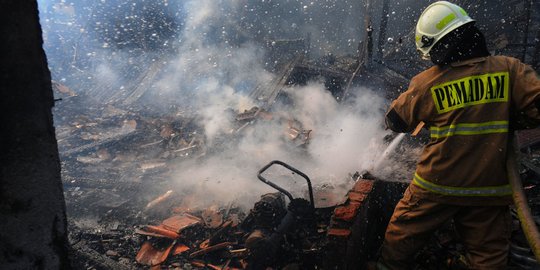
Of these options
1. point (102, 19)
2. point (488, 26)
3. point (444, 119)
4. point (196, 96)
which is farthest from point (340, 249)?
point (102, 19)

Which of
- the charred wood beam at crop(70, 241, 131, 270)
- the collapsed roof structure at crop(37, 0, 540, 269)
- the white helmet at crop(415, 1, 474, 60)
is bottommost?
the charred wood beam at crop(70, 241, 131, 270)

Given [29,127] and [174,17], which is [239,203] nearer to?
[29,127]

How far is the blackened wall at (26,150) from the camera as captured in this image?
1350mm

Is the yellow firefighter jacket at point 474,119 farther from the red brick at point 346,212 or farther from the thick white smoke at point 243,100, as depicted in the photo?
the thick white smoke at point 243,100

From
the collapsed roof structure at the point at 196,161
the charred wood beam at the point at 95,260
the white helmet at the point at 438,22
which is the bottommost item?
the charred wood beam at the point at 95,260

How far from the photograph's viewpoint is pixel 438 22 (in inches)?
95.7

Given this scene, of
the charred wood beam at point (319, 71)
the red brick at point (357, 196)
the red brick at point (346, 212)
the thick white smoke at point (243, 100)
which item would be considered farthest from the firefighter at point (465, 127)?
the charred wood beam at point (319, 71)

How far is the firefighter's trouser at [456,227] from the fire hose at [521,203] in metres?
0.14

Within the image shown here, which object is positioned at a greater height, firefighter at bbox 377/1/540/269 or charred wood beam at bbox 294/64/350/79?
charred wood beam at bbox 294/64/350/79

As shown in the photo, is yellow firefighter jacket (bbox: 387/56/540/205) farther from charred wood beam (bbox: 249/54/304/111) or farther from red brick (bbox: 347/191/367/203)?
charred wood beam (bbox: 249/54/304/111)

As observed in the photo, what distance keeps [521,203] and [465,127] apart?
61 cm

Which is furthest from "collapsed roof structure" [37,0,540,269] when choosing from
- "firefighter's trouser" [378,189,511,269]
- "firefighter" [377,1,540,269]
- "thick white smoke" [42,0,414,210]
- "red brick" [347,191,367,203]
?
"firefighter" [377,1,540,269]

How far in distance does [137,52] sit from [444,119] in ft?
50.7

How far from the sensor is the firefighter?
7.08 feet
